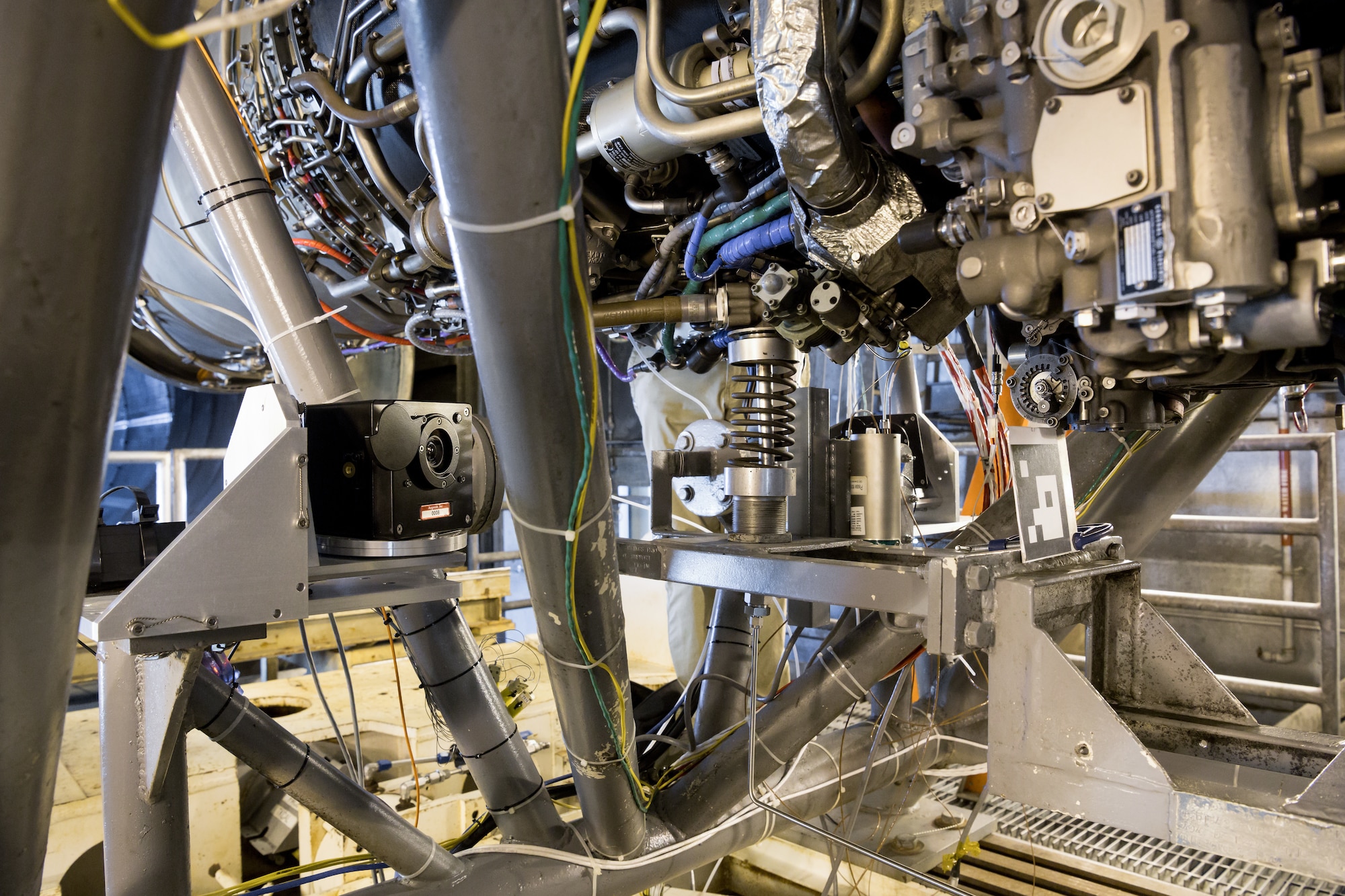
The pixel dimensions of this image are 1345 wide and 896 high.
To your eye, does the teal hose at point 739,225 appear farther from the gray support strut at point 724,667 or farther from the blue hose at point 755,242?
the gray support strut at point 724,667

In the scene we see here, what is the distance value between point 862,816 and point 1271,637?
2.31m

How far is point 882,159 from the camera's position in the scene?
125 centimetres

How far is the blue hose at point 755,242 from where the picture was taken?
4.54ft

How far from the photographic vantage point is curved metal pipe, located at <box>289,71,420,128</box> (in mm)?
1542

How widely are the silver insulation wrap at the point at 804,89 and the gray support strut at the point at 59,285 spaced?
662 mm

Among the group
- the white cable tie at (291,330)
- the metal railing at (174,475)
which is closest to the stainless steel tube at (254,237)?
the white cable tie at (291,330)

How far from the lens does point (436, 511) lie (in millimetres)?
1276

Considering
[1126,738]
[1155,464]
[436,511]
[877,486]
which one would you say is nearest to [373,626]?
[436,511]

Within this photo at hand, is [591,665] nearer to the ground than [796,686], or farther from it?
farther from it

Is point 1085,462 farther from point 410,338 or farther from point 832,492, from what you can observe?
point 410,338

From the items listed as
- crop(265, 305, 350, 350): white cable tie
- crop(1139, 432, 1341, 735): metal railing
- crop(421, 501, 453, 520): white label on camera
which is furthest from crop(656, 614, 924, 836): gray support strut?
crop(1139, 432, 1341, 735): metal railing

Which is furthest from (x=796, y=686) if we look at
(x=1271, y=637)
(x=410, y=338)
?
(x=1271, y=637)

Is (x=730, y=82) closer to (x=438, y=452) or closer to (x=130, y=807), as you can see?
(x=438, y=452)

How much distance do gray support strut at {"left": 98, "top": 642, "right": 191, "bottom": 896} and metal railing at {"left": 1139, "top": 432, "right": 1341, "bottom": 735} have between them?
2.84 metres
